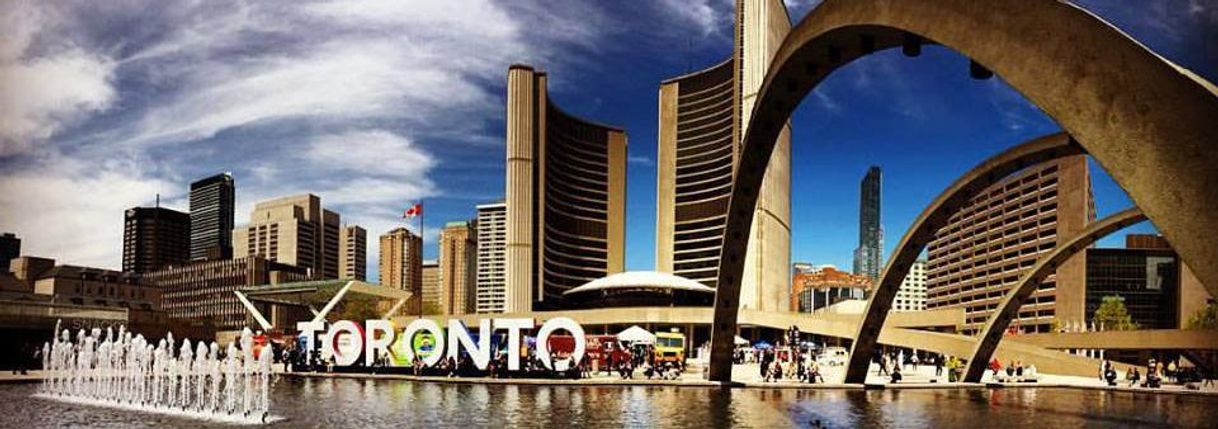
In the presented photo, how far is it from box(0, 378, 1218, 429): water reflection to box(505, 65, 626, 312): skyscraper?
103048 mm

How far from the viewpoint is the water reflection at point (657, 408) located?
78.5ft

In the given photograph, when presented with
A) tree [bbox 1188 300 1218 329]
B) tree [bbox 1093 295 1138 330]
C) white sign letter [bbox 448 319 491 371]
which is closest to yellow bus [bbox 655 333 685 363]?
white sign letter [bbox 448 319 491 371]

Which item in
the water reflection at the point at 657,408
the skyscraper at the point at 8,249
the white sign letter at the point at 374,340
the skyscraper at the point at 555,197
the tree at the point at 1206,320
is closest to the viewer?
the water reflection at the point at 657,408

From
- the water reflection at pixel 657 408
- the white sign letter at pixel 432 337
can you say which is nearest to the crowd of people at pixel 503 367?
the white sign letter at pixel 432 337

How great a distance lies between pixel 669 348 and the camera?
64500 mm

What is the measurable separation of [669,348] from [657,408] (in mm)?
36824

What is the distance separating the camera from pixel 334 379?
43.8 m

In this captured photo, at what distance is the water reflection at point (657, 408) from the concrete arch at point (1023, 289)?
5.92 m

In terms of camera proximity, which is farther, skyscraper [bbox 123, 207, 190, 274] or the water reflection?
skyscraper [bbox 123, 207, 190, 274]

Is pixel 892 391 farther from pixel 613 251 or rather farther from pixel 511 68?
pixel 613 251

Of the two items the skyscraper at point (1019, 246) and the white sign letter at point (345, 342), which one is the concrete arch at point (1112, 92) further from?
the skyscraper at point (1019, 246)

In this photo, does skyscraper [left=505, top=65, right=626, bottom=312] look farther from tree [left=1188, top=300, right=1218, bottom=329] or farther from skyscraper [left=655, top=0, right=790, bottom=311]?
tree [left=1188, top=300, right=1218, bottom=329]

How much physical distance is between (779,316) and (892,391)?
214 ft

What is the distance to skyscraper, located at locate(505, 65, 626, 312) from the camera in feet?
533
